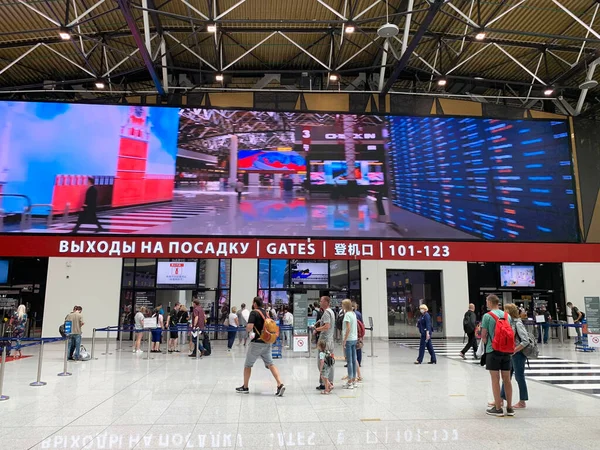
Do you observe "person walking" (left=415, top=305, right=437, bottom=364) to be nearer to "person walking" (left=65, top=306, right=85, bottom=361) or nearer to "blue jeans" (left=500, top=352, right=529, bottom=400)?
"blue jeans" (left=500, top=352, right=529, bottom=400)

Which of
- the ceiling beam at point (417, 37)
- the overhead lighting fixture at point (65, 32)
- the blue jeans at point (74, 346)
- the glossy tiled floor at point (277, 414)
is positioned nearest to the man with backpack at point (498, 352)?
the glossy tiled floor at point (277, 414)

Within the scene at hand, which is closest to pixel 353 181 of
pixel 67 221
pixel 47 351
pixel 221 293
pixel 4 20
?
pixel 221 293

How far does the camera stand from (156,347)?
1421 centimetres

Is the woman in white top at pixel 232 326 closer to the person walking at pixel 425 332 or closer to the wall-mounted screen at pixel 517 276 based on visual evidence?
the person walking at pixel 425 332

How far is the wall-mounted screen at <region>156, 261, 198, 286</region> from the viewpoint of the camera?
18.8 meters

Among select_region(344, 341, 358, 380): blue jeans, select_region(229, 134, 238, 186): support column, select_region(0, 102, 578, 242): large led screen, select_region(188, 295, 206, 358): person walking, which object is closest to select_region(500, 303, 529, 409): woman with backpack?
select_region(344, 341, 358, 380): blue jeans

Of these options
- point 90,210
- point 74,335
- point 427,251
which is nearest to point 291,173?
point 427,251

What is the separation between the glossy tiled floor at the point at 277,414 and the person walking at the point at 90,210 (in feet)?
25.6

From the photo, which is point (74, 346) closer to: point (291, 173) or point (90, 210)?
point (90, 210)

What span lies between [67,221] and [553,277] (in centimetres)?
2055

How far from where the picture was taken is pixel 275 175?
1772 centimetres

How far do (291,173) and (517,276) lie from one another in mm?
11493

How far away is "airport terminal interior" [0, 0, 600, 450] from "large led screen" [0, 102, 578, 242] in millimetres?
80

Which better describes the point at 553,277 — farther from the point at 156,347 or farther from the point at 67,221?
the point at 67,221
